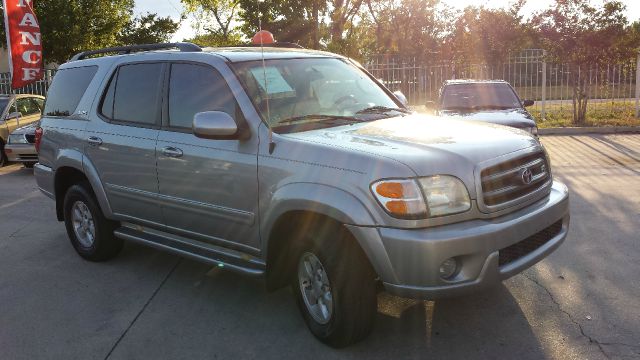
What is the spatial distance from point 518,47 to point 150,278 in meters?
21.7

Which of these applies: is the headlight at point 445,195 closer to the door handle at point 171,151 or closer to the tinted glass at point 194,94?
the tinted glass at point 194,94

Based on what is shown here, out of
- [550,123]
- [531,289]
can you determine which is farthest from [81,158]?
[550,123]

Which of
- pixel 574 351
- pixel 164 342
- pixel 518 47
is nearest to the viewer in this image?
pixel 574 351

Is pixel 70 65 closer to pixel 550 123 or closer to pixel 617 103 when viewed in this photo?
pixel 550 123

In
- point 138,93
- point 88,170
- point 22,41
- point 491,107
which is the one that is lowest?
point 88,170

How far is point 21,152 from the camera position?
1145cm

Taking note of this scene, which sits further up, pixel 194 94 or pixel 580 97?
pixel 194 94

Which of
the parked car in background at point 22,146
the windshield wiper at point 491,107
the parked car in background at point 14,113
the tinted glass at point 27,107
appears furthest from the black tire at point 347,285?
the tinted glass at point 27,107

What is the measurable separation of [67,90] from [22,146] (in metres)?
6.61

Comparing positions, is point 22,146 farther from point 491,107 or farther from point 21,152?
point 491,107

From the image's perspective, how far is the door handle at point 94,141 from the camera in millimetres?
5084

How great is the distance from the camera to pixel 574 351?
344 centimetres

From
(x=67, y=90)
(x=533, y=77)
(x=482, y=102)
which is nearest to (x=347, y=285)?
(x=67, y=90)

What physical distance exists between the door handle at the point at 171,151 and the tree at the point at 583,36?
14.3 metres
